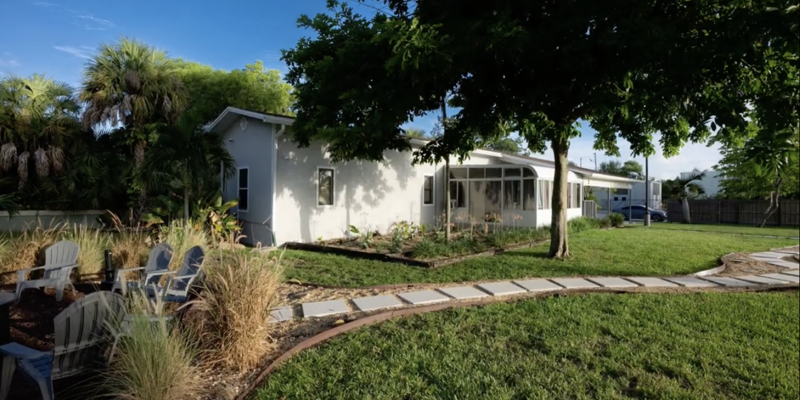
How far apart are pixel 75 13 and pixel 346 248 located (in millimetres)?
8169

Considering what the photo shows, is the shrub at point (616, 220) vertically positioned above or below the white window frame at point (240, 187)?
below

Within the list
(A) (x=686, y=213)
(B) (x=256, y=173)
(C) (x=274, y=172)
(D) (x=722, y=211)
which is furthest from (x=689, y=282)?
(A) (x=686, y=213)

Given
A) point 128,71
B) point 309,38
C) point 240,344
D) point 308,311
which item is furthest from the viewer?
point 128,71

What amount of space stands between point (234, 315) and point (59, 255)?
458cm

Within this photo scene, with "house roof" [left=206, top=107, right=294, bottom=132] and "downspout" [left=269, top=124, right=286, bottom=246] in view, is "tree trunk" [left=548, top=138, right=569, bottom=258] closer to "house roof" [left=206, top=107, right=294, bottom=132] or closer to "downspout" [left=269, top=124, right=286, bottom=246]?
"house roof" [left=206, top=107, right=294, bottom=132]

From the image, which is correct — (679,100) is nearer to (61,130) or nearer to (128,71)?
(128,71)

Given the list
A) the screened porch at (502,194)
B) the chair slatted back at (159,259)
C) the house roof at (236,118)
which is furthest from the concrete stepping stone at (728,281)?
the house roof at (236,118)

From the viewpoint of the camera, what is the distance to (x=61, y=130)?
14453 mm

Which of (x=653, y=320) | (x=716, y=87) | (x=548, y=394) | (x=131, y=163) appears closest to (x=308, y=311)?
(x=548, y=394)

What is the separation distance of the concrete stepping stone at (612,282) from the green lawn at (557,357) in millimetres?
1396

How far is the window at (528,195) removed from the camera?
16.0 meters

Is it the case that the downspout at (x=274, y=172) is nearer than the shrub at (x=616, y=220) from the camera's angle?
Yes

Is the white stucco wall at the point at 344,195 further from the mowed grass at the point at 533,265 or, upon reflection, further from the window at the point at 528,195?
the window at the point at 528,195

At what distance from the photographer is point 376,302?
577cm
